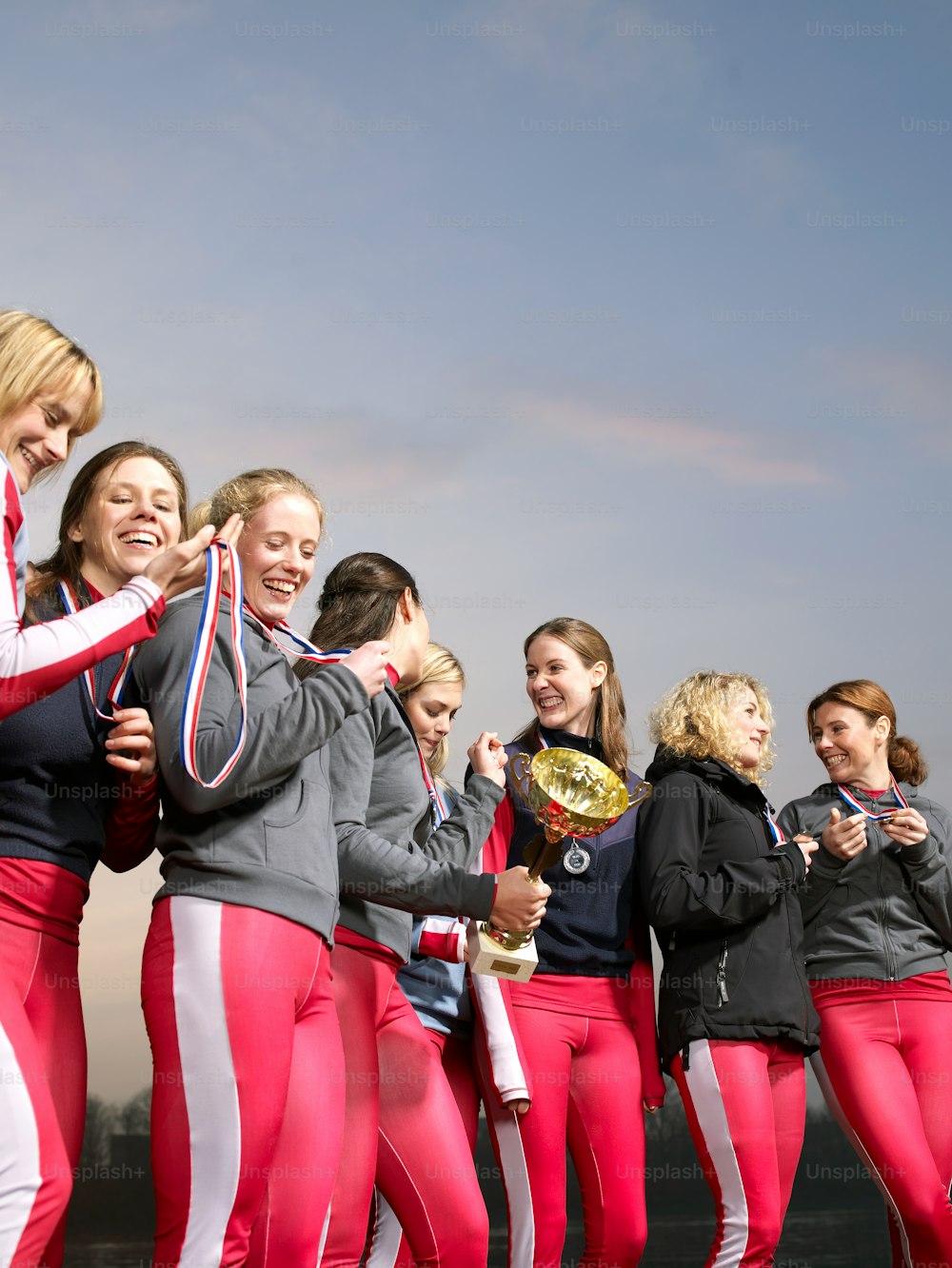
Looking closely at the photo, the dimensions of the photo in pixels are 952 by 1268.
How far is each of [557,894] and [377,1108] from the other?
4.15ft

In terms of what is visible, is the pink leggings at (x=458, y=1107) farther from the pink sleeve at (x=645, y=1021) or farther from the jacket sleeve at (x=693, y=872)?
the jacket sleeve at (x=693, y=872)

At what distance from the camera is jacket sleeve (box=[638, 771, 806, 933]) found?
4.00m

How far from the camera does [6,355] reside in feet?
8.30

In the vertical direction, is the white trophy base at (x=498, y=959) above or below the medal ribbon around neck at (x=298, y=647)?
below

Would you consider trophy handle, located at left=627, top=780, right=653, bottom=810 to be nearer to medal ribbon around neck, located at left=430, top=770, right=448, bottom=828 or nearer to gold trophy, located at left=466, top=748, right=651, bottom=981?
gold trophy, located at left=466, top=748, right=651, bottom=981

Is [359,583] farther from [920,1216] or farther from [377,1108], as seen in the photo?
[920,1216]

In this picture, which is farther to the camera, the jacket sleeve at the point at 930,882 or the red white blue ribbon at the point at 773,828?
the jacket sleeve at the point at 930,882

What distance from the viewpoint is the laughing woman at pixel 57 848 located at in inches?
84.2

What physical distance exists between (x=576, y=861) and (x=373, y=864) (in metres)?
1.39

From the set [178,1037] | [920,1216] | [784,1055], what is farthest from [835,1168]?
[178,1037]

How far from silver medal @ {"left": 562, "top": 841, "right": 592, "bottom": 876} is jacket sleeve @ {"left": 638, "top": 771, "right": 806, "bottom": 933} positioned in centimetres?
18

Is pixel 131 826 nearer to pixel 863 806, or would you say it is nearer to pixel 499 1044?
pixel 499 1044

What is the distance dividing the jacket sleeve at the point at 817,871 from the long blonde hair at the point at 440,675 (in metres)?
1.34

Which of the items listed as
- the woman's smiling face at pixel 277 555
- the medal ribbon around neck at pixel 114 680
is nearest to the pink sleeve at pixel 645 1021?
the woman's smiling face at pixel 277 555
